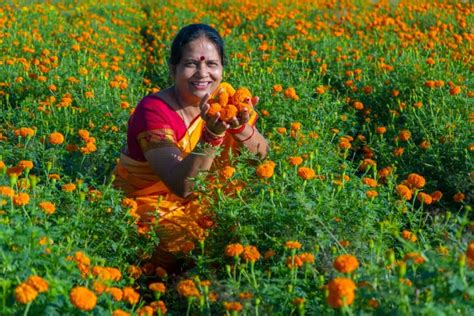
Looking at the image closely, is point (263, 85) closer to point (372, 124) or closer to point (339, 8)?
point (372, 124)

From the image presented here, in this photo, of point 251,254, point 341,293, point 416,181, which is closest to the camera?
point 341,293

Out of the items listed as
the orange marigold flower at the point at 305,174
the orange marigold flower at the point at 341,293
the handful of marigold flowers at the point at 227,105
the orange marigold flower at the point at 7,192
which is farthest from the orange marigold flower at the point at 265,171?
the orange marigold flower at the point at 341,293

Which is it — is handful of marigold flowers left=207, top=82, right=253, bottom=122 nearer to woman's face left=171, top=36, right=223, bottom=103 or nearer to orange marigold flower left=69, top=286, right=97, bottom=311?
woman's face left=171, top=36, right=223, bottom=103

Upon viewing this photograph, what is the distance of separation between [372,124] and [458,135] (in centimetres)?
108

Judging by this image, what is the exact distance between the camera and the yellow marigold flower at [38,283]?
219 cm

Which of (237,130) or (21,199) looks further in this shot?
(237,130)

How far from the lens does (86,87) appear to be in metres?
5.29

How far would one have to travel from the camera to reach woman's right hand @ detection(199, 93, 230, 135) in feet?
10.2

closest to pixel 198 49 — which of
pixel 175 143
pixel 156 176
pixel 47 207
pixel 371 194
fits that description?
pixel 175 143

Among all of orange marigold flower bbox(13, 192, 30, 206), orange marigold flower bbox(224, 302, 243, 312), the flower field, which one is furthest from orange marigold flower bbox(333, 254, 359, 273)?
orange marigold flower bbox(13, 192, 30, 206)

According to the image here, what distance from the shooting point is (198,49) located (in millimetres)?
3775

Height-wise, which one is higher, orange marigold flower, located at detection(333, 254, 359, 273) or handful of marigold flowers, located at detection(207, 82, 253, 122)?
handful of marigold flowers, located at detection(207, 82, 253, 122)

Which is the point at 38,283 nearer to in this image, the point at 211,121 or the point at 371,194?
the point at 211,121

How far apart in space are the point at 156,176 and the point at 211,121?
737mm
